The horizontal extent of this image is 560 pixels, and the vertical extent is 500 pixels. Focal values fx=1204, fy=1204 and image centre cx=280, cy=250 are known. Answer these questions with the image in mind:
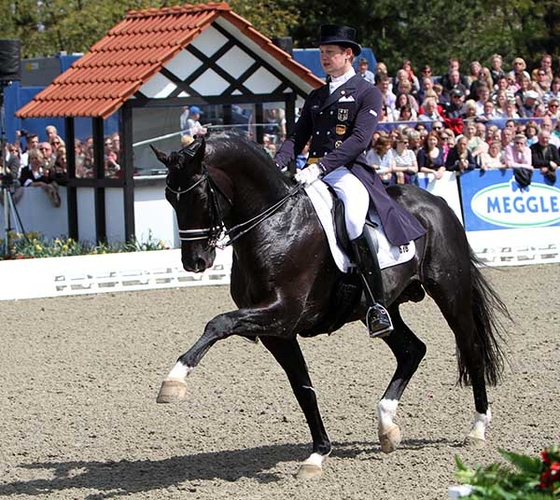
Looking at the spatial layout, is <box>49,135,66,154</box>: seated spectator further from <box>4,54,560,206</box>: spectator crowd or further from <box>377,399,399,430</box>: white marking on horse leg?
<box>377,399,399,430</box>: white marking on horse leg

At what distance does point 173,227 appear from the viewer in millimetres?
16922

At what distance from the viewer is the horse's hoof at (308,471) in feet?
20.8

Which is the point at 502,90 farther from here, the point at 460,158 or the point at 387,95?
the point at 460,158

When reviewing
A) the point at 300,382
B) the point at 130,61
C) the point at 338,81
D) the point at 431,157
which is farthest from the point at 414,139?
the point at 300,382

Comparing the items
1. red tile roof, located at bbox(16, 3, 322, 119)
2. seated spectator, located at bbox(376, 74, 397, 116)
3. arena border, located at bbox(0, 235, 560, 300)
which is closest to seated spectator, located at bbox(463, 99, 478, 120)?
seated spectator, located at bbox(376, 74, 397, 116)

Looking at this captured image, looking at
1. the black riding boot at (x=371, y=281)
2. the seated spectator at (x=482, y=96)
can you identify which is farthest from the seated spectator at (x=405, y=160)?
the black riding boot at (x=371, y=281)

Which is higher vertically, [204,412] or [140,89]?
[140,89]

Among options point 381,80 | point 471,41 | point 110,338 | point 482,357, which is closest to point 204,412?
point 482,357

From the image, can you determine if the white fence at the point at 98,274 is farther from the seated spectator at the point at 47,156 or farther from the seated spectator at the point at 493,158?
the seated spectator at the point at 493,158

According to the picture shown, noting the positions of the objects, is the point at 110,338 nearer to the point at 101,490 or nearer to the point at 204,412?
the point at 204,412

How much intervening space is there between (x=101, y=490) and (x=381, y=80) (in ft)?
43.2

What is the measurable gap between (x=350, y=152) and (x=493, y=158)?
11.1 meters

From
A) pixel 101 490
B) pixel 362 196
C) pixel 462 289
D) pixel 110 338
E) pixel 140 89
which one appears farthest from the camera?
pixel 140 89

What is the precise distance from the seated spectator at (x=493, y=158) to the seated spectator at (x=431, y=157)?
1.92ft
